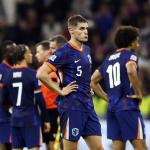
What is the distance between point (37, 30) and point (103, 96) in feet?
30.8

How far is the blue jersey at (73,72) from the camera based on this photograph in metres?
10.2

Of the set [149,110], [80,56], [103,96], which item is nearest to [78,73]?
[80,56]

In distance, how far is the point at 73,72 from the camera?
10.3 m

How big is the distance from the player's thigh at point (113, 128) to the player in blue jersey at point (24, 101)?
1.46 metres

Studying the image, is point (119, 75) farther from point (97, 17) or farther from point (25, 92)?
point (97, 17)

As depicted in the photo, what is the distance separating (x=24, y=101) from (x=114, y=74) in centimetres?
176

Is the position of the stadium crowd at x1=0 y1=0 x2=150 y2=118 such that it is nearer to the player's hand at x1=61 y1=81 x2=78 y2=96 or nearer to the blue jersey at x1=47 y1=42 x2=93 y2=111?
the blue jersey at x1=47 y1=42 x2=93 y2=111

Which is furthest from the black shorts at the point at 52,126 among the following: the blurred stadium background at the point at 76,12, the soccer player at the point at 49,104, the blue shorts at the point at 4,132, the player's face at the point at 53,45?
the blurred stadium background at the point at 76,12

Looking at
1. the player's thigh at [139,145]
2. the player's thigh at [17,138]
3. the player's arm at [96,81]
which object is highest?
the player's arm at [96,81]

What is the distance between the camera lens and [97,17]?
20141 mm

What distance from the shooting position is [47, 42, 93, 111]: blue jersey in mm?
10219

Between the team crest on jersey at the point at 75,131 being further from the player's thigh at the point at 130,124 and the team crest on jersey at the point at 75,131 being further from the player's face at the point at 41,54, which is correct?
the player's face at the point at 41,54

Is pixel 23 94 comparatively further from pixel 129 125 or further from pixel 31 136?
pixel 129 125

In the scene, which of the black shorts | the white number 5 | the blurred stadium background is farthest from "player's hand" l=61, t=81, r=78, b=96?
the blurred stadium background
